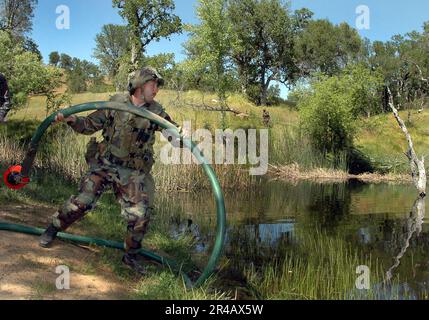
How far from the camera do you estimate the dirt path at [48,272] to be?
4.02m

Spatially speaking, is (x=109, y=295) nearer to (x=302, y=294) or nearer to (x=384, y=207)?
(x=302, y=294)

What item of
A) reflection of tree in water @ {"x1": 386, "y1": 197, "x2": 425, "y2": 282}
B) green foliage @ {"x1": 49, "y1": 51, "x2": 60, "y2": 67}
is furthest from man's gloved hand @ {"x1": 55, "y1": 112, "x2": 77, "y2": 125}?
green foliage @ {"x1": 49, "y1": 51, "x2": 60, "y2": 67}

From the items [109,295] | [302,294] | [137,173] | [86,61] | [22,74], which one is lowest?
[302,294]

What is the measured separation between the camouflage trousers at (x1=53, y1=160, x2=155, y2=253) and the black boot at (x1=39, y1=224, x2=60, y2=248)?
1.00 ft

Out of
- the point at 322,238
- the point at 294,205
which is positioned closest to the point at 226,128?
the point at 294,205

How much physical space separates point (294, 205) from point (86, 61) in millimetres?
60778

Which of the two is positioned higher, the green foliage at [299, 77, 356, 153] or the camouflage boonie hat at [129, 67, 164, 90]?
the green foliage at [299, 77, 356, 153]

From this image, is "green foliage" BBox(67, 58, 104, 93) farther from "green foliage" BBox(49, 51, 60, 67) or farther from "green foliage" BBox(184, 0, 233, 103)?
"green foliage" BBox(184, 0, 233, 103)

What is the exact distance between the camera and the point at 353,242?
29.6ft

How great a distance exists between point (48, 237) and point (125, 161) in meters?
1.30

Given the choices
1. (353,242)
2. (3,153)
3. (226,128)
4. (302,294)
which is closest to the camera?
(302,294)

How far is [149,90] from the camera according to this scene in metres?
4.88

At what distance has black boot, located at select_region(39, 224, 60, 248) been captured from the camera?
5.12 metres

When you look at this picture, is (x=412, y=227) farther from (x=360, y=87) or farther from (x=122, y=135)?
(x=360, y=87)
